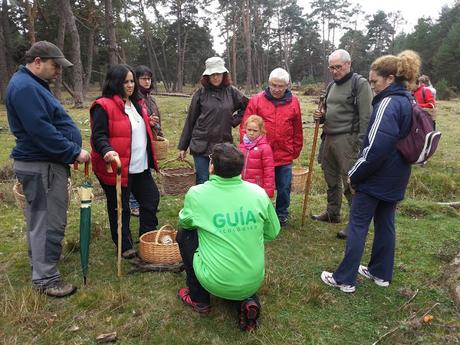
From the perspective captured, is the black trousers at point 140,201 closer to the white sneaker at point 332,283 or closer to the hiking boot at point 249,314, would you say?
the hiking boot at point 249,314

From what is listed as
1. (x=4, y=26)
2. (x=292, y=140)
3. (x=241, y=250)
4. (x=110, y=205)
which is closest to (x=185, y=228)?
(x=241, y=250)

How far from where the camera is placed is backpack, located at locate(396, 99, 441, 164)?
337 centimetres

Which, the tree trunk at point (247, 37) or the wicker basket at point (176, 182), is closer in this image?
the wicker basket at point (176, 182)

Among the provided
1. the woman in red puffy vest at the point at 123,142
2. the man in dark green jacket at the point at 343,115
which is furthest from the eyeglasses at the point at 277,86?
the woman in red puffy vest at the point at 123,142

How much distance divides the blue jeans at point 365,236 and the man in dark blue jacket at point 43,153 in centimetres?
247

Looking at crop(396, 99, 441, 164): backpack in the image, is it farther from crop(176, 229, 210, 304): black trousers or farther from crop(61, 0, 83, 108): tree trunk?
crop(61, 0, 83, 108): tree trunk

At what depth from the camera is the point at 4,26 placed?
24938mm

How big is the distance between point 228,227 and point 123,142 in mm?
1604

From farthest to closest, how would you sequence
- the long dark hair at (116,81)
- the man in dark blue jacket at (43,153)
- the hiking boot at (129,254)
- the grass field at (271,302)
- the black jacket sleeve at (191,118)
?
1. the black jacket sleeve at (191,118)
2. the hiking boot at (129,254)
3. the long dark hair at (116,81)
4. the man in dark blue jacket at (43,153)
5. the grass field at (271,302)

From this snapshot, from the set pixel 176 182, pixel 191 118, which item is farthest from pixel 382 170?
pixel 176 182

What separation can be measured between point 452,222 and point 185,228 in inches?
173

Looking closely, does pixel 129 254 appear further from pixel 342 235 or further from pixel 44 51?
pixel 342 235

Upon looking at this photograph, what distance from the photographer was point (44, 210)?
3.58 meters

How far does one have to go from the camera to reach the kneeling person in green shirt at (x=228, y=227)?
3020 mm
